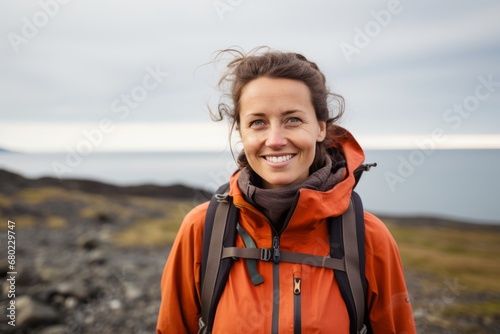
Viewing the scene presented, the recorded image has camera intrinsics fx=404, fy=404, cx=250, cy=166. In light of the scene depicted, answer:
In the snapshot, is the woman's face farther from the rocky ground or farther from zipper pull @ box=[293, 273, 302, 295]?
the rocky ground

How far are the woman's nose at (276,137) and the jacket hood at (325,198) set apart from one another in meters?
0.43

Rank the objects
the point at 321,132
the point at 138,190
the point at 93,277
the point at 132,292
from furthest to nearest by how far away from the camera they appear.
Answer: the point at 138,190, the point at 93,277, the point at 132,292, the point at 321,132

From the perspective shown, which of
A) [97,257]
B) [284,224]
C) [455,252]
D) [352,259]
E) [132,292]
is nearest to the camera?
[352,259]

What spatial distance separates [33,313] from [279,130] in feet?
25.5

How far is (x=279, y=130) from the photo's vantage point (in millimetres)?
3418

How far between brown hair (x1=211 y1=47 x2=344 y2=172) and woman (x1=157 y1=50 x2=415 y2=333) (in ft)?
0.03

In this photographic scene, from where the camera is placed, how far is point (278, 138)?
11.1ft

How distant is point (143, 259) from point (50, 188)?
40.8 ft

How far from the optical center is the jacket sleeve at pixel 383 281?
3.42 meters

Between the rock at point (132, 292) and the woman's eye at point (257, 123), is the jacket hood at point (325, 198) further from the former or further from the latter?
the rock at point (132, 292)

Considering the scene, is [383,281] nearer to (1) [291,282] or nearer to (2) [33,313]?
(1) [291,282]

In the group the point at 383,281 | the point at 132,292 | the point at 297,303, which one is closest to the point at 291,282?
the point at 297,303

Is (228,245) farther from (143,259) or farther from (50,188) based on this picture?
(50,188)

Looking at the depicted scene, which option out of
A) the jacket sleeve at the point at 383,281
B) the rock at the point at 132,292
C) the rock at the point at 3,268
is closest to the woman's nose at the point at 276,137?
the jacket sleeve at the point at 383,281
